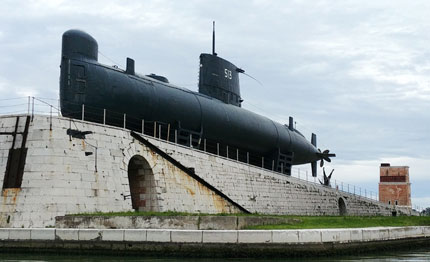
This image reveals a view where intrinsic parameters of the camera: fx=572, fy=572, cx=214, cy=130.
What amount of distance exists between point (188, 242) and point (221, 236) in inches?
38.8

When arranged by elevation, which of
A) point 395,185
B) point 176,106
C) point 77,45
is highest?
point 77,45

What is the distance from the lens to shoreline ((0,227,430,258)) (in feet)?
52.7

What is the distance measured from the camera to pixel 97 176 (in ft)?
74.8

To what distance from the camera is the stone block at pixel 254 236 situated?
52.6 feet

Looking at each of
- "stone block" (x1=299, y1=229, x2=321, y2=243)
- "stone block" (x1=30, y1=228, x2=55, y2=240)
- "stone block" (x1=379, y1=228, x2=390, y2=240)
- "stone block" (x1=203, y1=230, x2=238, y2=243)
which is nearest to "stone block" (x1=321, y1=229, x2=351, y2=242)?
"stone block" (x1=299, y1=229, x2=321, y2=243)

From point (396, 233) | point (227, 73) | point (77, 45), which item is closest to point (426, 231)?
point (396, 233)

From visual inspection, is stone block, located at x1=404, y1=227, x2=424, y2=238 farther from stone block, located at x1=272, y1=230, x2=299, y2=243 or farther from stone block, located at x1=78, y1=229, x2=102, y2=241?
stone block, located at x1=78, y1=229, x2=102, y2=241

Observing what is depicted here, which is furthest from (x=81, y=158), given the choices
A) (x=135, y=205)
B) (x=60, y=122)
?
(x=135, y=205)

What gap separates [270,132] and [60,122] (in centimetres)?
2132

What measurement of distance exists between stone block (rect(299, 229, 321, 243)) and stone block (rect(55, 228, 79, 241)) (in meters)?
6.76

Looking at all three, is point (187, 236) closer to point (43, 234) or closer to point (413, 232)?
point (43, 234)

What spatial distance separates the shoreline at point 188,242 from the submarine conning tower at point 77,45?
10.9 m

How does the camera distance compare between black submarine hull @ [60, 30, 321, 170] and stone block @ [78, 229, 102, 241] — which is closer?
stone block @ [78, 229, 102, 241]

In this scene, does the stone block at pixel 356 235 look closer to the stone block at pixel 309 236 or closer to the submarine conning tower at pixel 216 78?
the stone block at pixel 309 236
